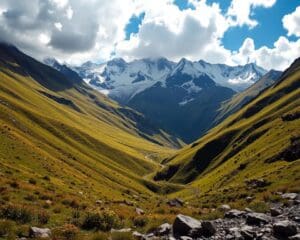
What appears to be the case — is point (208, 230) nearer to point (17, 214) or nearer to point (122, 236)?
point (122, 236)

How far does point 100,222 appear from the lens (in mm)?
25391

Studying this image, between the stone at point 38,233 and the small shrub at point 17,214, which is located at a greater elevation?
the small shrub at point 17,214

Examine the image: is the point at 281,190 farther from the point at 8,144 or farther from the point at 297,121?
the point at 297,121

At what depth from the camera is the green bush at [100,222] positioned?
25.1m

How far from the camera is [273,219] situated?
2386 centimetres

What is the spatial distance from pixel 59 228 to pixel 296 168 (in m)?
61.8

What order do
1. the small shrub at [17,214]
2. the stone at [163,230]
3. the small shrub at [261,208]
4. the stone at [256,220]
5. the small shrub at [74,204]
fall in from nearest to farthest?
the stone at [163,230] → the stone at [256,220] → the small shrub at [17,214] → the small shrub at [261,208] → the small shrub at [74,204]

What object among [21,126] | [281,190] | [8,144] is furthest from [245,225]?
[21,126]

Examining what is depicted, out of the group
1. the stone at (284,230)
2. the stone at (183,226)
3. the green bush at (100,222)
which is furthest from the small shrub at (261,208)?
the green bush at (100,222)

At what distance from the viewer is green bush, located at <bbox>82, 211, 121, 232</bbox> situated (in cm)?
2511

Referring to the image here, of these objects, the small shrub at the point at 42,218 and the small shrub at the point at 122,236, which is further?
the small shrub at the point at 42,218

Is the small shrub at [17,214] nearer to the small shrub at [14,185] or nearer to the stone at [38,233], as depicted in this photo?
the stone at [38,233]

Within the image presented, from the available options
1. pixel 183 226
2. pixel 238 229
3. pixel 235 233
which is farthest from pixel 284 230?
pixel 183 226

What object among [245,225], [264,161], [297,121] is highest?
[297,121]
